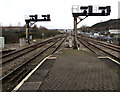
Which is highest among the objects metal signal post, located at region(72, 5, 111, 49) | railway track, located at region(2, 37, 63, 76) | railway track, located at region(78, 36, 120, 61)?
metal signal post, located at region(72, 5, 111, 49)

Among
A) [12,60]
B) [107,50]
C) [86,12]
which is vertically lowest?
[12,60]

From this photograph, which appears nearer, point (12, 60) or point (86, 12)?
point (12, 60)

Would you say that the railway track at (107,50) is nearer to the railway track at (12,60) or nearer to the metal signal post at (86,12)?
the metal signal post at (86,12)

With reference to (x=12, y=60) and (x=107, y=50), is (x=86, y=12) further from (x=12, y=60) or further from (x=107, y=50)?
(x=12, y=60)

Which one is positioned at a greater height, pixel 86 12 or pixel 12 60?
pixel 86 12

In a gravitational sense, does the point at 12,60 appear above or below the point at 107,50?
below

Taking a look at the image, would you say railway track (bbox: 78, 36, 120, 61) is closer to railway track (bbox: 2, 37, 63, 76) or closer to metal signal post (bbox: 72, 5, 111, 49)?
metal signal post (bbox: 72, 5, 111, 49)

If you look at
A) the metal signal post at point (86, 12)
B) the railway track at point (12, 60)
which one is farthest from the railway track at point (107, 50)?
the railway track at point (12, 60)

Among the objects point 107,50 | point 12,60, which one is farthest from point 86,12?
point 12,60

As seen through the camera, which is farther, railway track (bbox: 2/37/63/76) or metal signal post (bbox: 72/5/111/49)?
metal signal post (bbox: 72/5/111/49)

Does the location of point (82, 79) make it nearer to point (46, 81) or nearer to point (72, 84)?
point (72, 84)

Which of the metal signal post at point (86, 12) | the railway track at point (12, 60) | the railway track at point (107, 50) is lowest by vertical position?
the railway track at point (12, 60)

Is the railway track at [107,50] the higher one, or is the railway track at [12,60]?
the railway track at [107,50]

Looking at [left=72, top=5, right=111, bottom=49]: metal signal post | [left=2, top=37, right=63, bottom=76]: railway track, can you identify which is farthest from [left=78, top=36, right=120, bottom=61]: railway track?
[left=2, top=37, right=63, bottom=76]: railway track
